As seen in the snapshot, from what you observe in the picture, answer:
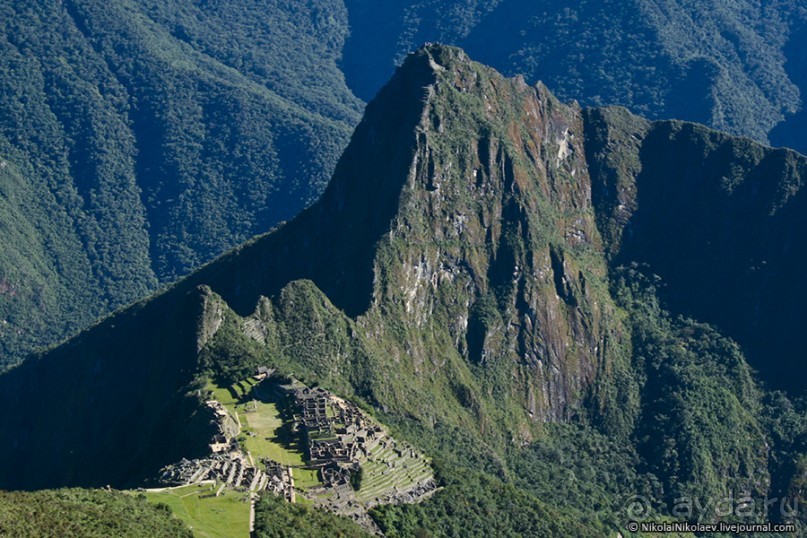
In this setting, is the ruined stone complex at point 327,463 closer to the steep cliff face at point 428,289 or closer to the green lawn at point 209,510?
the green lawn at point 209,510

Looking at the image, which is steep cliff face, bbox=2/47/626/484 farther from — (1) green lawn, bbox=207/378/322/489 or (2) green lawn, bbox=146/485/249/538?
(2) green lawn, bbox=146/485/249/538

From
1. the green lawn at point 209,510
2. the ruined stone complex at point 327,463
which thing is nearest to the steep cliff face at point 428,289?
the ruined stone complex at point 327,463

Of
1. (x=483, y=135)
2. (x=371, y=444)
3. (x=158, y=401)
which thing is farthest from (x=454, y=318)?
(x=371, y=444)

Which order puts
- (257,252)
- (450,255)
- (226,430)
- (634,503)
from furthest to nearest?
(257,252) → (450,255) → (634,503) → (226,430)

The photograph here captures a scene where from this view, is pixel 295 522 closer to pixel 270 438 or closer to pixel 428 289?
pixel 270 438

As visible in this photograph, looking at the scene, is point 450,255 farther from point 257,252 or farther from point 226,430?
point 226,430

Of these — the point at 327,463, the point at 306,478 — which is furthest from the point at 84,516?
the point at 327,463
